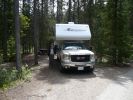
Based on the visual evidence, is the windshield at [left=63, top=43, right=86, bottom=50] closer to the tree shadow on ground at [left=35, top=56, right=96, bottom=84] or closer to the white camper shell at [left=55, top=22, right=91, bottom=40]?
the white camper shell at [left=55, top=22, right=91, bottom=40]

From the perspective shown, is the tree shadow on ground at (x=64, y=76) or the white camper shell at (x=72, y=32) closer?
the tree shadow on ground at (x=64, y=76)

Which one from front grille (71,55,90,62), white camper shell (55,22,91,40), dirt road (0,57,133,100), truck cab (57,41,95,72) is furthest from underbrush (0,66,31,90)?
white camper shell (55,22,91,40)

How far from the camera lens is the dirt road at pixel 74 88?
11.7 metres

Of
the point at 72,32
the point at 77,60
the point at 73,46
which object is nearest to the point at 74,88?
the point at 77,60

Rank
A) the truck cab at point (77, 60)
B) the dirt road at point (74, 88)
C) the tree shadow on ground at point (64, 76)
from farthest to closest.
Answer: the truck cab at point (77, 60) → the tree shadow on ground at point (64, 76) → the dirt road at point (74, 88)

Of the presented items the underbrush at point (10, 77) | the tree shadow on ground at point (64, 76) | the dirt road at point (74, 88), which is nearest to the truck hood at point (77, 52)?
the tree shadow on ground at point (64, 76)

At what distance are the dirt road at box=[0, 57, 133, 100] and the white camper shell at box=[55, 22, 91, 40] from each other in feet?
11.3

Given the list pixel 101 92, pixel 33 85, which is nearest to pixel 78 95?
pixel 101 92

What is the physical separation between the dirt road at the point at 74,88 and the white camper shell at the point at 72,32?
3451mm

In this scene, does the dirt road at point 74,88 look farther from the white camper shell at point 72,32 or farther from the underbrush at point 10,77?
the white camper shell at point 72,32

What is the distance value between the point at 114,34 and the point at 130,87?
32.4 feet

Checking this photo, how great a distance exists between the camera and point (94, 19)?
43281 mm

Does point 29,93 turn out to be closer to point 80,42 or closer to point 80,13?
point 80,42

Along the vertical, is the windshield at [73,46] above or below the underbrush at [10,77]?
above
